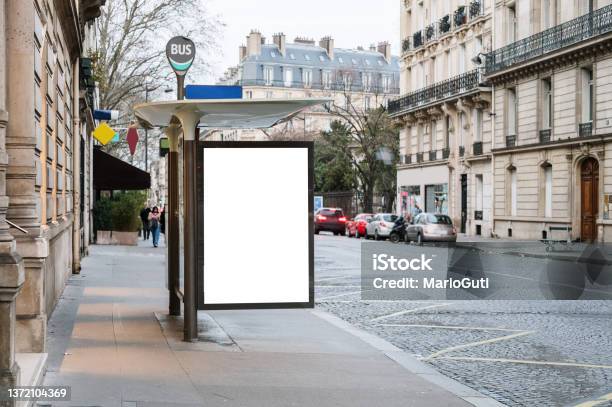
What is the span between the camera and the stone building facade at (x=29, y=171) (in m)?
6.62

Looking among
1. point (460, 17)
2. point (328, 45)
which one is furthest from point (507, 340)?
point (328, 45)

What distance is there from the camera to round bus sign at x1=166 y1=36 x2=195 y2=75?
12.2m

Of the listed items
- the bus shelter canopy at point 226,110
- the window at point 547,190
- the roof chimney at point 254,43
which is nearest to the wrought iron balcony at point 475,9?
the window at point 547,190

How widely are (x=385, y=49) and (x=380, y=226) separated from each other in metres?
82.4

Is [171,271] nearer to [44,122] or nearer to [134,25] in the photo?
[44,122]

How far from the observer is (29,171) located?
8977mm

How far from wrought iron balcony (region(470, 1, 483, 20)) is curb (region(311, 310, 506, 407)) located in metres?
40.5

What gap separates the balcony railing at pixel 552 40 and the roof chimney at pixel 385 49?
80.4 metres

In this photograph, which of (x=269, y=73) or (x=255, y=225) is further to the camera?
(x=269, y=73)

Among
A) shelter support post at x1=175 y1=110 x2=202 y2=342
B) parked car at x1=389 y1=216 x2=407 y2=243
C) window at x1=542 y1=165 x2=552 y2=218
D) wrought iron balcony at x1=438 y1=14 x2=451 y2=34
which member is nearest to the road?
shelter support post at x1=175 y1=110 x2=202 y2=342

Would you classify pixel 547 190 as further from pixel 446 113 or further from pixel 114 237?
pixel 114 237

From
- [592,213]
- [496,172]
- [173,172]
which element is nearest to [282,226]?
[173,172]

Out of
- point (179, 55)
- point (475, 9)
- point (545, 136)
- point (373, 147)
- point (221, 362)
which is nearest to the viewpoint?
point (221, 362)

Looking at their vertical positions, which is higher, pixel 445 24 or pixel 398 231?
pixel 445 24
